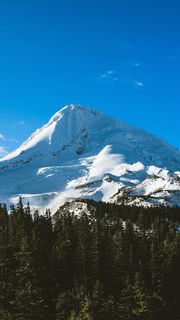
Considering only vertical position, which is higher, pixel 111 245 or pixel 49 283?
pixel 111 245

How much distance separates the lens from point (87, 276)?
131625 millimetres

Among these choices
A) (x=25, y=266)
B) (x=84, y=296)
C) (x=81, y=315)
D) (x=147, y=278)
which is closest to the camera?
(x=81, y=315)

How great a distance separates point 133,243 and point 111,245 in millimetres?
13138

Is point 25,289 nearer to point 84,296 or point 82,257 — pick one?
point 84,296

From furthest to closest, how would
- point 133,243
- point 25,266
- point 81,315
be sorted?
point 133,243
point 25,266
point 81,315

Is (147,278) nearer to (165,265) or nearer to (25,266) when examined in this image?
(165,265)

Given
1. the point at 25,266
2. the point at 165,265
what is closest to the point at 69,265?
the point at 25,266

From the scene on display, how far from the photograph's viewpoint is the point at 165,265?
5428 inches

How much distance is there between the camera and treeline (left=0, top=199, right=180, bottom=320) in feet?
375

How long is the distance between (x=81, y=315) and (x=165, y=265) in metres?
34.3

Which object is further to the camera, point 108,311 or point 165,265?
point 165,265

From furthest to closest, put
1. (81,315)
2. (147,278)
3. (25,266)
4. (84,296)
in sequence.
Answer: (147,278) < (25,266) < (84,296) < (81,315)

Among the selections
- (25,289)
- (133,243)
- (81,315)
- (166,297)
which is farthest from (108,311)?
(133,243)

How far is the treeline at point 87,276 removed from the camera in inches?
4500
